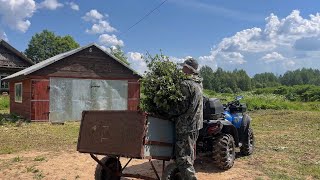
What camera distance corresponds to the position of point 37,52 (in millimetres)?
91250

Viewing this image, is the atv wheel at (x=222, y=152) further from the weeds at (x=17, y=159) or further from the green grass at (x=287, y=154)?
the weeds at (x=17, y=159)

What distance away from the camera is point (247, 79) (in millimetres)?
133875

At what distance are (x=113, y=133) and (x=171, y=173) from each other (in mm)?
1097

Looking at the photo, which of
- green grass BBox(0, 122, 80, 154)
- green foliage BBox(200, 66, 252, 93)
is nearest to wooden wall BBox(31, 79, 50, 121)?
green grass BBox(0, 122, 80, 154)

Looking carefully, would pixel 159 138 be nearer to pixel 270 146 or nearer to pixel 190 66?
pixel 190 66

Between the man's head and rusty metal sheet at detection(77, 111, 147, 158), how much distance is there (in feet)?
4.09

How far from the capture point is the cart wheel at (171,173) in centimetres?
606

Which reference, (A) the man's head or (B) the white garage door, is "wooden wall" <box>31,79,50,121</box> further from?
(A) the man's head

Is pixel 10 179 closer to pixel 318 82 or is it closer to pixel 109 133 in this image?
pixel 109 133

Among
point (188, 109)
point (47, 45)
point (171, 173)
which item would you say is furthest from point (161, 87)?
point (47, 45)

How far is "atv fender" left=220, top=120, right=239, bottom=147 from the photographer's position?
8.52m

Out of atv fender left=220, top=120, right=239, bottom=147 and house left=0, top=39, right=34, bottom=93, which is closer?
atv fender left=220, top=120, right=239, bottom=147

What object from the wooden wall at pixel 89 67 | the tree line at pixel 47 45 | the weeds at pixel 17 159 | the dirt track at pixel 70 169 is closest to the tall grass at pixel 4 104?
the wooden wall at pixel 89 67

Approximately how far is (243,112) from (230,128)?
129cm
